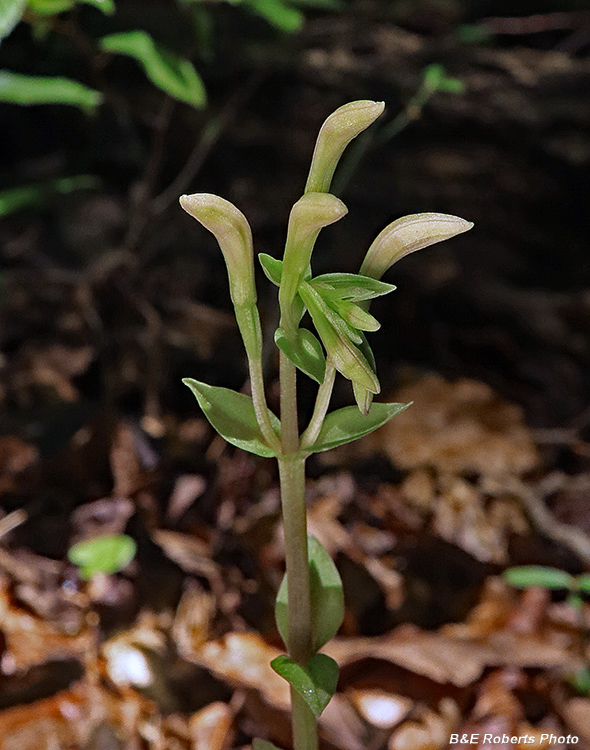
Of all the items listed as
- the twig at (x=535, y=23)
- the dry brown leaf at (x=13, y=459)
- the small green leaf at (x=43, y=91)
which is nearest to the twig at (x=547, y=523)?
the dry brown leaf at (x=13, y=459)

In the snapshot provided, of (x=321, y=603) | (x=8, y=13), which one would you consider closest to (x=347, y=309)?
(x=321, y=603)

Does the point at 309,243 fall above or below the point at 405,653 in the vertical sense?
above

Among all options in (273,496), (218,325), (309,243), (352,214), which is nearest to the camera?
(309,243)

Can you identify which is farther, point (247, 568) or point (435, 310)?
point (435, 310)

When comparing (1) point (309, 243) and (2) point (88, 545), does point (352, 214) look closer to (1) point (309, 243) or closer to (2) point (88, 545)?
(2) point (88, 545)

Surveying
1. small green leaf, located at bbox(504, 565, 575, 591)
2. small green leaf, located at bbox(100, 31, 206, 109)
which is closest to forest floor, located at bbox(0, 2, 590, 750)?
small green leaf, located at bbox(504, 565, 575, 591)

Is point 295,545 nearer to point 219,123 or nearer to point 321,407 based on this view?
point 321,407

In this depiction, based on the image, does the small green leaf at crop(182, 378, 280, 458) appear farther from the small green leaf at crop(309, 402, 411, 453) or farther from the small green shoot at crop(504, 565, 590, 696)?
the small green shoot at crop(504, 565, 590, 696)

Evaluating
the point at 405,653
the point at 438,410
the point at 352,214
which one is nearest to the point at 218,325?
the point at 352,214

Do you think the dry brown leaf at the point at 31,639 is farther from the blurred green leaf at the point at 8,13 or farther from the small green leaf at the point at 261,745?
the blurred green leaf at the point at 8,13
